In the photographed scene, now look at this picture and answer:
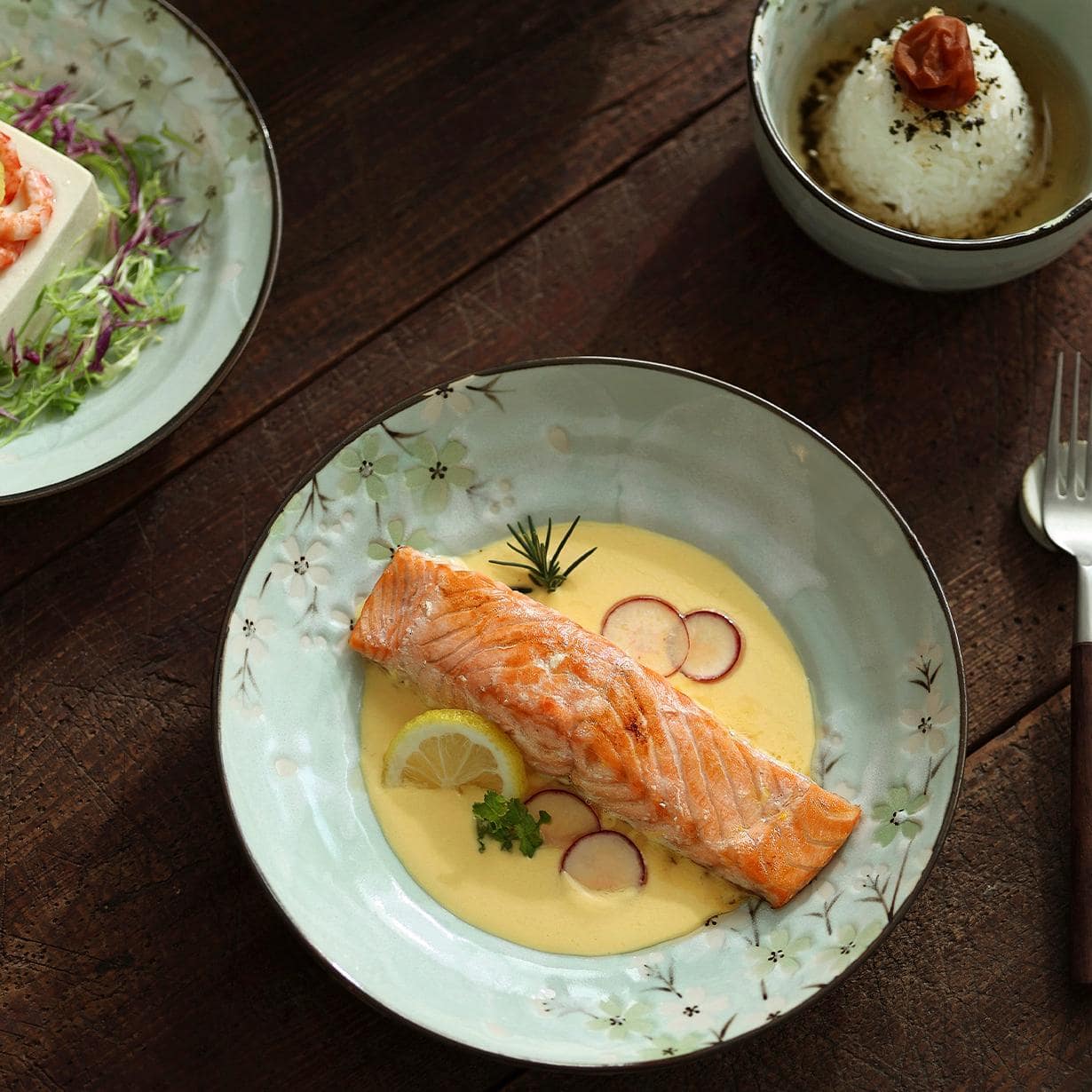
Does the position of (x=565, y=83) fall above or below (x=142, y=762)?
above

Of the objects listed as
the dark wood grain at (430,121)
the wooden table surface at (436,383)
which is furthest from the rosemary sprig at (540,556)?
the dark wood grain at (430,121)

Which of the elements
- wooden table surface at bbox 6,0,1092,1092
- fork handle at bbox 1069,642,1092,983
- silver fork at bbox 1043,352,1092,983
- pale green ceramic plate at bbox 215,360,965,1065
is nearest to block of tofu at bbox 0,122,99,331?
wooden table surface at bbox 6,0,1092,1092

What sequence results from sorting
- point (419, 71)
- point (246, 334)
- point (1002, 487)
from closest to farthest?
point (246, 334), point (1002, 487), point (419, 71)

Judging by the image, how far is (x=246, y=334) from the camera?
2266mm

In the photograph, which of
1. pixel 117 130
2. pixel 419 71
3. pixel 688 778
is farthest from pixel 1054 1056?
pixel 117 130

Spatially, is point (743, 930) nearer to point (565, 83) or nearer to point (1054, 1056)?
point (1054, 1056)

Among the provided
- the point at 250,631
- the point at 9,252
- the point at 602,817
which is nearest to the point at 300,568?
the point at 250,631

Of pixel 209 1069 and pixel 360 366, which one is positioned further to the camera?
pixel 360 366

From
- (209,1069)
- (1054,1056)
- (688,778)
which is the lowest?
(1054,1056)

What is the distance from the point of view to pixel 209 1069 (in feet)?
7.14

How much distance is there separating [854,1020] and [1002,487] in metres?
1.07

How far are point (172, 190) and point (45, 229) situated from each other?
28 centimetres

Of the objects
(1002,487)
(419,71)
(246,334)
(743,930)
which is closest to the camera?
(743,930)

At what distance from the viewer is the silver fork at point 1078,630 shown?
7.11 ft
